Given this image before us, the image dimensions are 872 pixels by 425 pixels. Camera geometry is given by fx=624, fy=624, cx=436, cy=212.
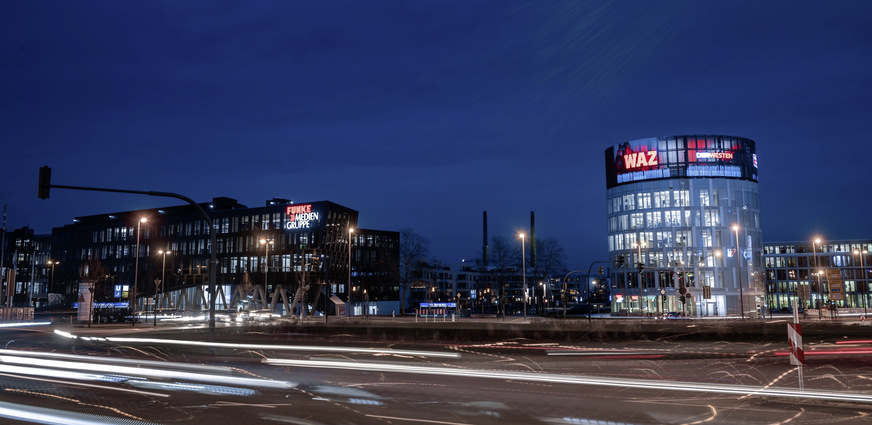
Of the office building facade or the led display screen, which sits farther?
the led display screen

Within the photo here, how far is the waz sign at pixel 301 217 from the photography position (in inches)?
3871

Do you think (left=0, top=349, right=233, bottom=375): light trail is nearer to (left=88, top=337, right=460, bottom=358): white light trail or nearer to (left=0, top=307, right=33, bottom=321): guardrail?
(left=88, top=337, right=460, bottom=358): white light trail

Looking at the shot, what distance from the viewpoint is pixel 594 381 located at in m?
16.0

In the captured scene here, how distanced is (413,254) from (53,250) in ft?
272

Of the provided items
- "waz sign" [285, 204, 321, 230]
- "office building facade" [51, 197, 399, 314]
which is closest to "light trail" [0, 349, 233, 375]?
"office building facade" [51, 197, 399, 314]

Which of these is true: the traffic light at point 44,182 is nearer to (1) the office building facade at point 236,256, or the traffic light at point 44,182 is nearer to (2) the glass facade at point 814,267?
(1) the office building facade at point 236,256

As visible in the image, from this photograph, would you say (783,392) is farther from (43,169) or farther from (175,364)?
(43,169)

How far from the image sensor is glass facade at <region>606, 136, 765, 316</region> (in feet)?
312

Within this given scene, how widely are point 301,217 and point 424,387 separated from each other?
86.5 m

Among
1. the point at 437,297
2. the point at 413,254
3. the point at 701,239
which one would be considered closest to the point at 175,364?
the point at 413,254

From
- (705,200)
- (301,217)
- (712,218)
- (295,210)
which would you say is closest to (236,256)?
(295,210)

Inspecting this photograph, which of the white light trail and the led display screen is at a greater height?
the led display screen

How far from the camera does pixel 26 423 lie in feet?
36.1

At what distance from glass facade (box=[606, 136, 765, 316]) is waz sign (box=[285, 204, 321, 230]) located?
156ft
